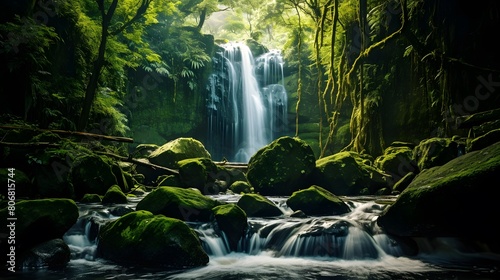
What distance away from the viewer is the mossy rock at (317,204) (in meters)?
7.22

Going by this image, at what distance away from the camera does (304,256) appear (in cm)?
534

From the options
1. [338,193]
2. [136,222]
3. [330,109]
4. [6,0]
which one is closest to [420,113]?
[338,193]

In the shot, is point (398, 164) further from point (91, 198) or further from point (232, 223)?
point (91, 198)

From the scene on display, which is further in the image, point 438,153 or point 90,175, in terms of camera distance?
point 438,153

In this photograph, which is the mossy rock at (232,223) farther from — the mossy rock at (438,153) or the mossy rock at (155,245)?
the mossy rock at (438,153)

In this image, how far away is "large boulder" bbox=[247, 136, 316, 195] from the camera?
1014 centimetres

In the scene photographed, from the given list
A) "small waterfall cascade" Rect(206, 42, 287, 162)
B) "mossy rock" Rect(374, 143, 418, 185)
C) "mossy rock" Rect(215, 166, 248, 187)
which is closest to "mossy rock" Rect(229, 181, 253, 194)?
"mossy rock" Rect(215, 166, 248, 187)

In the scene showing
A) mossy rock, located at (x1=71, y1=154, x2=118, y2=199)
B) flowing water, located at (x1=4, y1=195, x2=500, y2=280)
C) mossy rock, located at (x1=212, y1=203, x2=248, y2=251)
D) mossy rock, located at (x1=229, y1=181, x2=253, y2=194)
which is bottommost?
flowing water, located at (x1=4, y1=195, x2=500, y2=280)

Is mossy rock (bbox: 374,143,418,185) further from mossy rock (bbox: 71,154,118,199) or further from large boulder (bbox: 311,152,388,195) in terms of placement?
mossy rock (bbox: 71,154,118,199)

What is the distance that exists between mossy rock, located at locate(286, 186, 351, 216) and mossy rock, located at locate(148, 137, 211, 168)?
533 centimetres

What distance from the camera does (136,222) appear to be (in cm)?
496

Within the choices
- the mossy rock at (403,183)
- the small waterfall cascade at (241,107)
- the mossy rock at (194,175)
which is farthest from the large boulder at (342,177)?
the small waterfall cascade at (241,107)

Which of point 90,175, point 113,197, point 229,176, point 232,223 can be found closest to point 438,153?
point 229,176

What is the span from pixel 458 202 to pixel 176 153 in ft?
30.9
